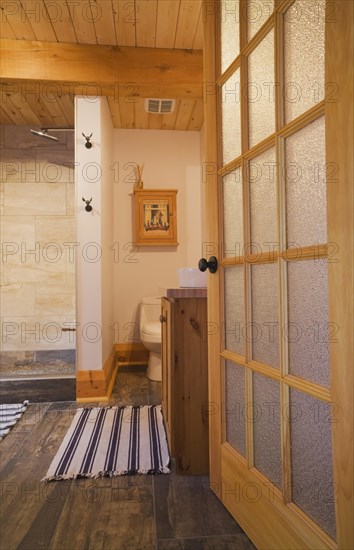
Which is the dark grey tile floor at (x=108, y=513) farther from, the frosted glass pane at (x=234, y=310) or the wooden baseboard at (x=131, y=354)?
the wooden baseboard at (x=131, y=354)

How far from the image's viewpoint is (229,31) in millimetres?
1332

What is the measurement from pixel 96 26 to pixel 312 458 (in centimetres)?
271

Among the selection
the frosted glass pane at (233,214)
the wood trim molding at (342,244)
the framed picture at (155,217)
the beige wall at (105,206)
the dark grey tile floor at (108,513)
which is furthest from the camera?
the framed picture at (155,217)

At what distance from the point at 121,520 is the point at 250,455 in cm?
54

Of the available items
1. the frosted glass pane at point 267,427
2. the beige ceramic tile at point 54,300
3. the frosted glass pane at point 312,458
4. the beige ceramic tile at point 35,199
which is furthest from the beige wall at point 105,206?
the frosted glass pane at point 312,458

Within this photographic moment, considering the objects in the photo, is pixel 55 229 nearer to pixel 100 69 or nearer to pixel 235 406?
pixel 100 69

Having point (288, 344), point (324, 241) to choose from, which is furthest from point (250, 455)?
point (324, 241)

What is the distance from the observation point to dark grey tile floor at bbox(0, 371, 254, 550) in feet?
3.75

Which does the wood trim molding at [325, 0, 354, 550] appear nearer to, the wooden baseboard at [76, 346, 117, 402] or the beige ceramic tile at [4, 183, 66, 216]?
the wooden baseboard at [76, 346, 117, 402]

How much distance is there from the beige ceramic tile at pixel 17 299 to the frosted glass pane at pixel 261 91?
2870mm

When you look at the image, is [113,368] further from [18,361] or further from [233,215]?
[233,215]

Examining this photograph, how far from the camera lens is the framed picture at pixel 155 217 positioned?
11.5 feet

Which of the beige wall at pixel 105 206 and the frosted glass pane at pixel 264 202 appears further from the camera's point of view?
the beige wall at pixel 105 206

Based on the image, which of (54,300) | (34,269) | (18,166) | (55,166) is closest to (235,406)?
(54,300)
